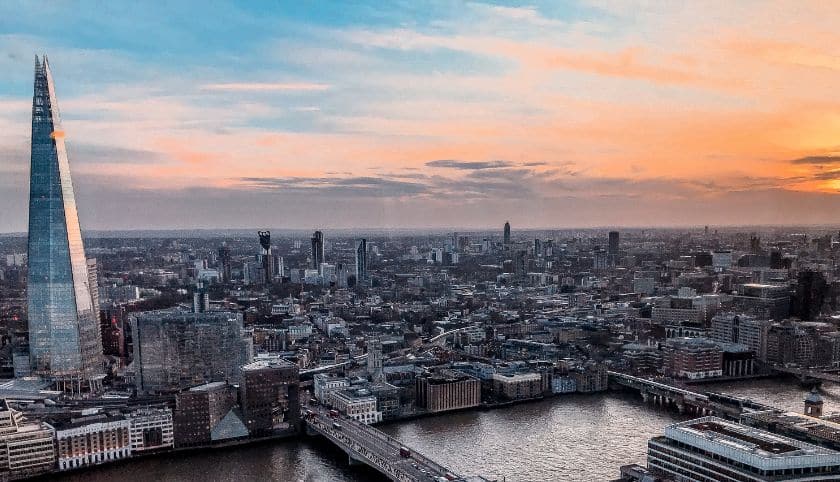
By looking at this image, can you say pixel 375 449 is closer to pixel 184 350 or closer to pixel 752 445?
pixel 752 445

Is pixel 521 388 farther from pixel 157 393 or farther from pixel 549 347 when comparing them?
pixel 157 393

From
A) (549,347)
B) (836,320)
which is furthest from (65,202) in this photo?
(836,320)

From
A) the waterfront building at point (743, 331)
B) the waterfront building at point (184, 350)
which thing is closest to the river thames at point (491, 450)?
the waterfront building at point (184, 350)

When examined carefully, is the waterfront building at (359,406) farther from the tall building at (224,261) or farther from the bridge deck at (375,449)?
the tall building at (224,261)

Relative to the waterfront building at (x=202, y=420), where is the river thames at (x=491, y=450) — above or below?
below

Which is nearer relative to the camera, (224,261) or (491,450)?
(491,450)

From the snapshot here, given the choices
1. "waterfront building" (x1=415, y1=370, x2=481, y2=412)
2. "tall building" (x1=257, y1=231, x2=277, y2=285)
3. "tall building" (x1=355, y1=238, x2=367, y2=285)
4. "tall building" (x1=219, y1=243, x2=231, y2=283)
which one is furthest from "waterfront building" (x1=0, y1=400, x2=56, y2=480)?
"tall building" (x1=355, y1=238, x2=367, y2=285)

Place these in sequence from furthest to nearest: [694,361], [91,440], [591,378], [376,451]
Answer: [694,361] → [591,378] → [91,440] → [376,451]

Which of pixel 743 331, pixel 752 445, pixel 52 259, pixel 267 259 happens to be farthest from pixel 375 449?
pixel 267 259
